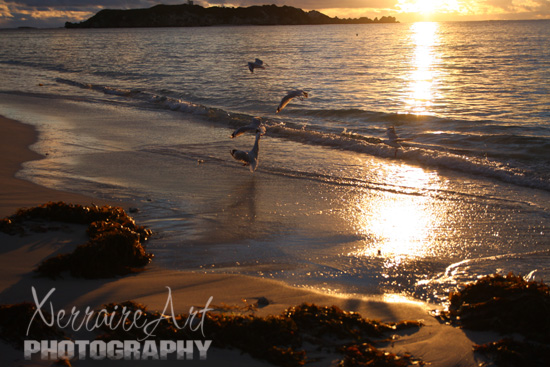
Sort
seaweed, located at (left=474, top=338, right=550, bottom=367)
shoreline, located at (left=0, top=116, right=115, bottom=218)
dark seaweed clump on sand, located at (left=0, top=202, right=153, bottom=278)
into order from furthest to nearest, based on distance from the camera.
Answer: shoreline, located at (left=0, top=116, right=115, bottom=218)
dark seaweed clump on sand, located at (left=0, top=202, right=153, bottom=278)
seaweed, located at (left=474, top=338, right=550, bottom=367)

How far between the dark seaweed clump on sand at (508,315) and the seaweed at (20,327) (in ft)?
9.41

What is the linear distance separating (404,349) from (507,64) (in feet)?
100

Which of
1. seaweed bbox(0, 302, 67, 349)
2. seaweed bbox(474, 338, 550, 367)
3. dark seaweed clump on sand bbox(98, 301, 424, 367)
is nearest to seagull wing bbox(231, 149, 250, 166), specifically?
dark seaweed clump on sand bbox(98, 301, 424, 367)

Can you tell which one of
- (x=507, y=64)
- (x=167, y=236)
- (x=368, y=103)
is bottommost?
(x=167, y=236)

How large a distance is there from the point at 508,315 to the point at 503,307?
0.27 feet

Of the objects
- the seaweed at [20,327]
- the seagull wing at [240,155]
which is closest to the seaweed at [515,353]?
the seaweed at [20,327]

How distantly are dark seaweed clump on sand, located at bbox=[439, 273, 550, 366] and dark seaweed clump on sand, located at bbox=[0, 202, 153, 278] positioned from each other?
110 inches

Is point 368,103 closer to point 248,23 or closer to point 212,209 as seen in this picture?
point 212,209

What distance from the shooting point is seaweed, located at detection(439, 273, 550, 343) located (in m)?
3.70

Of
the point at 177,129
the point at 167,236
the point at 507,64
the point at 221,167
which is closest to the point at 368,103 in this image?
the point at 177,129

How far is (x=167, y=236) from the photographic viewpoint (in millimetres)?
5594

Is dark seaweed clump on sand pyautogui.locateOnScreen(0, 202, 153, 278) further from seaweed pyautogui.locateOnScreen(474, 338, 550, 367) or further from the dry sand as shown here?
seaweed pyautogui.locateOnScreen(474, 338, 550, 367)

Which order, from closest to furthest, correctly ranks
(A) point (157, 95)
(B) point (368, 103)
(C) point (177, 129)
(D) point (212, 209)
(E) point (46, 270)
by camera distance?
(E) point (46, 270) < (D) point (212, 209) < (C) point (177, 129) < (B) point (368, 103) < (A) point (157, 95)

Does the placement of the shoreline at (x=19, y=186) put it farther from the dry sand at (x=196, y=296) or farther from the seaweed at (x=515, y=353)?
the seaweed at (x=515, y=353)
